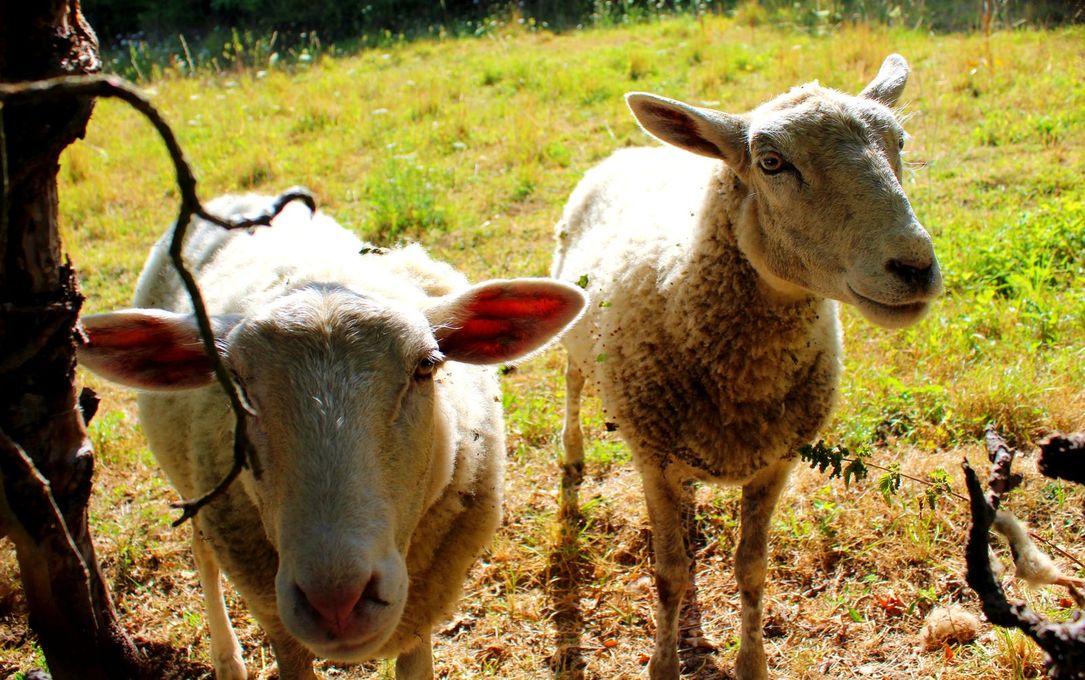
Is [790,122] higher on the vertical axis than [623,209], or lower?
higher

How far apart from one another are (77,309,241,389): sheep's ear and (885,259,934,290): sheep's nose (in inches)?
84.2

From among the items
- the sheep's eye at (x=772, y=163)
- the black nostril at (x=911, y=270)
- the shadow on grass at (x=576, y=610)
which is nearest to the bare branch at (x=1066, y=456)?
the black nostril at (x=911, y=270)

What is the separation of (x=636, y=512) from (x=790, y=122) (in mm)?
2302

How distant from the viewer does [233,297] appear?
2.96 m

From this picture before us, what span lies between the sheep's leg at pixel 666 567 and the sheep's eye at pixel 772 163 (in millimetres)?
1312

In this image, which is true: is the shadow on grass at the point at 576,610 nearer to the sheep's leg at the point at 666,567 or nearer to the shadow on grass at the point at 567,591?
the shadow on grass at the point at 567,591

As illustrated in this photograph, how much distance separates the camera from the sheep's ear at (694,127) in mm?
3236

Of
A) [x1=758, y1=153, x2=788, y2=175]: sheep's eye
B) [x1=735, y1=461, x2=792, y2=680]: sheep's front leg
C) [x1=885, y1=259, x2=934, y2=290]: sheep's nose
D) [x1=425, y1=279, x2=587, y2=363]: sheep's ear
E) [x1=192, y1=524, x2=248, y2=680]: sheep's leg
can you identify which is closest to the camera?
[x1=425, y1=279, x2=587, y2=363]: sheep's ear

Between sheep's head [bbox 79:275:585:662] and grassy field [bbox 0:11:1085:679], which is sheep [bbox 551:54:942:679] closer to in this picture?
Result: grassy field [bbox 0:11:1085:679]

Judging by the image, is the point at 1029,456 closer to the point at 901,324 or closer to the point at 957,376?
the point at 957,376

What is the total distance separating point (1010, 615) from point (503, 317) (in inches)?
62.5

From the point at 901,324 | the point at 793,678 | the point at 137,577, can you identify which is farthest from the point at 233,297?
the point at 793,678

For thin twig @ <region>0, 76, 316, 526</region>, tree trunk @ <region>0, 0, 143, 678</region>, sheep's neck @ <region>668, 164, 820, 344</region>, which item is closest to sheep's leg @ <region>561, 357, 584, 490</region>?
sheep's neck @ <region>668, 164, 820, 344</region>

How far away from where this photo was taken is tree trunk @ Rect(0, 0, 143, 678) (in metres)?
1.56
